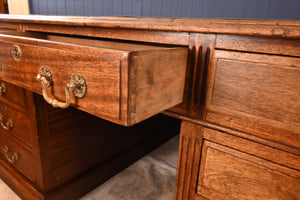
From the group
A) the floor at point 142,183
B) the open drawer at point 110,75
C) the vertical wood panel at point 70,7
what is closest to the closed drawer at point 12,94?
the open drawer at point 110,75

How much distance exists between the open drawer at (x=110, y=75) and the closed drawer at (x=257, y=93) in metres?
0.08

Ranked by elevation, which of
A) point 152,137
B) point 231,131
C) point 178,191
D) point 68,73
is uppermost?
point 68,73

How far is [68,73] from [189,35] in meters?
0.27

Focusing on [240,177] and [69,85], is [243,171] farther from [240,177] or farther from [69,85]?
[69,85]

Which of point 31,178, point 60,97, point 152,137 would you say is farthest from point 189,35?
point 152,137

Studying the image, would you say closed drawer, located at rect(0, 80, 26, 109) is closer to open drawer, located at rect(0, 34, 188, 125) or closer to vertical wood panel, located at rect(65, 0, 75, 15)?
open drawer, located at rect(0, 34, 188, 125)

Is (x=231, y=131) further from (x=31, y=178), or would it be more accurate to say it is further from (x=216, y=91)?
(x=31, y=178)

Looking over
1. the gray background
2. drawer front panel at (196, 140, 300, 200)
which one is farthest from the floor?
the gray background

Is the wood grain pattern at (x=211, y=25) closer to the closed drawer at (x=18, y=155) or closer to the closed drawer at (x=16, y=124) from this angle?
the closed drawer at (x=16, y=124)

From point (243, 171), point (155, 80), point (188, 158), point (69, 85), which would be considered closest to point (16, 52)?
point (69, 85)

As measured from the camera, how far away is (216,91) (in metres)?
0.52

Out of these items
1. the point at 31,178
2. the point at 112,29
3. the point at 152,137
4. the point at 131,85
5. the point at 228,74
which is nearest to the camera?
the point at 131,85

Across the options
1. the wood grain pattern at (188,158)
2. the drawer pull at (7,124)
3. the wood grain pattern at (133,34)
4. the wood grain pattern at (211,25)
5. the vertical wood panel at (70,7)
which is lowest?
the drawer pull at (7,124)

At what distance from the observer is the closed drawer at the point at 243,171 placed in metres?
0.48
